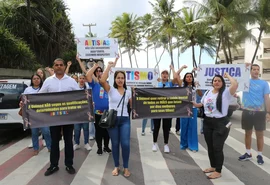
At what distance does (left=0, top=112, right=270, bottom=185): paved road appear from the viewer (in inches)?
159

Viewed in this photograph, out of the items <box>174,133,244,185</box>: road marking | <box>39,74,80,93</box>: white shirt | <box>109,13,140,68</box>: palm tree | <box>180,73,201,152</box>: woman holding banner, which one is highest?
<box>109,13,140,68</box>: palm tree

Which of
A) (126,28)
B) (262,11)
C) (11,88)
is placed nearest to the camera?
(11,88)

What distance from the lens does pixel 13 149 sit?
6.03 meters

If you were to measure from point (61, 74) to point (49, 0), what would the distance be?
2015 cm

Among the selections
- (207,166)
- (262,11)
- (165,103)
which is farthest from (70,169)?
(262,11)

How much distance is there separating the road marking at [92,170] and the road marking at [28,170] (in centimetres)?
78

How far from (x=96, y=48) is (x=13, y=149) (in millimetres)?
3192

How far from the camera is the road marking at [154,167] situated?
4055 millimetres

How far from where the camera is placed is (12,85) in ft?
22.9

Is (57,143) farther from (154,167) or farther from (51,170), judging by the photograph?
(154,167)

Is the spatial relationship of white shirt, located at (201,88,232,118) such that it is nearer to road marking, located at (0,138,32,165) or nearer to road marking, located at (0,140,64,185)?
road marking, located at (0,140,64,185)

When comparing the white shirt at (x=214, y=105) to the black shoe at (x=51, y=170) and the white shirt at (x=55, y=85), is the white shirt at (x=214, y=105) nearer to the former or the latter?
the white shirt at (x=55, y=85)

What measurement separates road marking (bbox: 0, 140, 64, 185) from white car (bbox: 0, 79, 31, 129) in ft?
5.53

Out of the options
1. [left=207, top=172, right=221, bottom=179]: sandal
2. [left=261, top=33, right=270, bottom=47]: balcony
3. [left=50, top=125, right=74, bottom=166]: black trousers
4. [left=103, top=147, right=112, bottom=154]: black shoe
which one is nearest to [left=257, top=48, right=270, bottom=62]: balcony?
[left=261, top=33, right=270, bottom=47]: balcony
